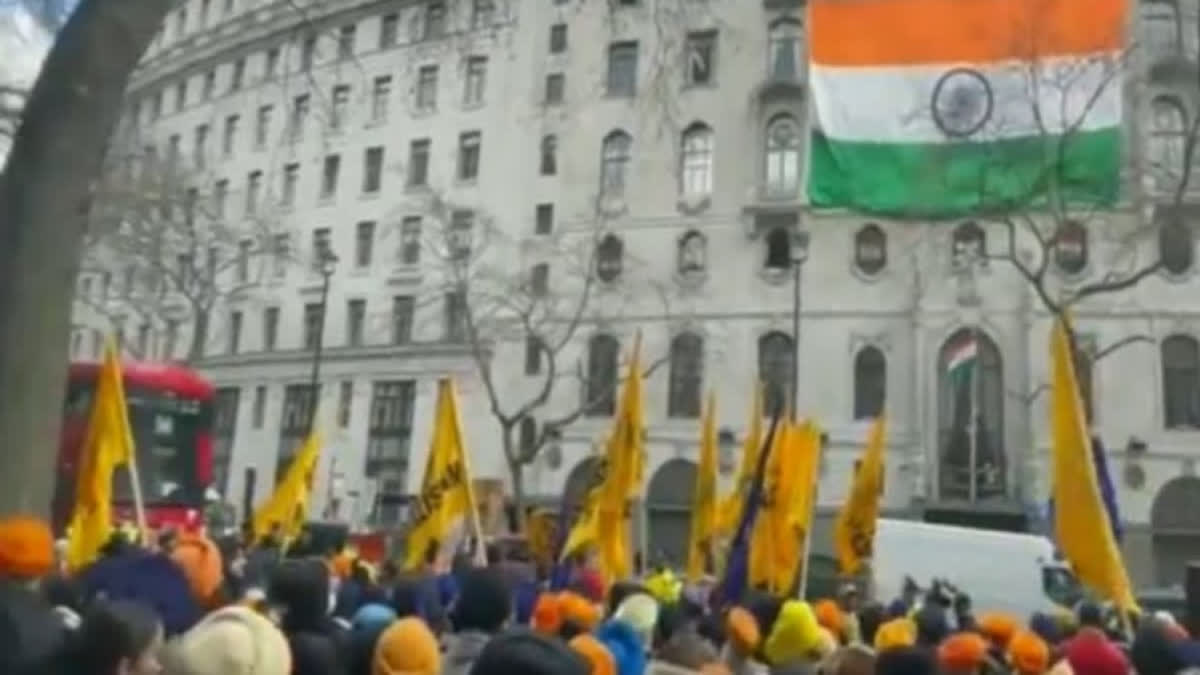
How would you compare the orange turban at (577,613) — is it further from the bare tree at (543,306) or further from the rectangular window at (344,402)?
the rectangular window at (344,402)

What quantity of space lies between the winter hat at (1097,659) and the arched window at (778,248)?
3333 cm

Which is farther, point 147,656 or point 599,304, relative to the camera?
point 599,304

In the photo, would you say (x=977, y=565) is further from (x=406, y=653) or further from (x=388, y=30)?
(x=388, y=30)

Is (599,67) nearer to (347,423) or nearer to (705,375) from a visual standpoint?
(705,375)

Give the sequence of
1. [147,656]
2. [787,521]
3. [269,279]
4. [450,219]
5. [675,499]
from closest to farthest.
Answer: [147,656]
[787,521]
[675,499]
[450,219]
[269,279]

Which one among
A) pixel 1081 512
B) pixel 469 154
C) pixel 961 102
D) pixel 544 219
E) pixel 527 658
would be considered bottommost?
pixel 527 658

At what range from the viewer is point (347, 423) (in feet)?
147

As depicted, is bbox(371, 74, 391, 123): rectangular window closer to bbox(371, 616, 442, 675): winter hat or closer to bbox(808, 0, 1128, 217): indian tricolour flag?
bbox(808, 0, 1128, 217): indian tricolour flag

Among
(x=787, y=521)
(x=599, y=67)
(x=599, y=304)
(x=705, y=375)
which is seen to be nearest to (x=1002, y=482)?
(x=705, y=375)

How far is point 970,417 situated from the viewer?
3559 centimetres

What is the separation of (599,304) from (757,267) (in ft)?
15.5

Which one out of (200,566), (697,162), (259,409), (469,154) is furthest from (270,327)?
(200,566)

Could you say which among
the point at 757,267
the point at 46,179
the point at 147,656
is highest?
the point at 757,267

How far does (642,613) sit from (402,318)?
3844 cm
